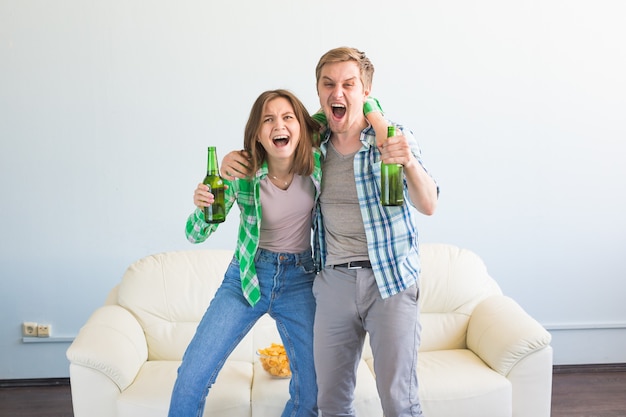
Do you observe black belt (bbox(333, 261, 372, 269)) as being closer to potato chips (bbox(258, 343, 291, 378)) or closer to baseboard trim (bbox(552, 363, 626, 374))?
potato chips (bbox(258, 343, 291, 378))

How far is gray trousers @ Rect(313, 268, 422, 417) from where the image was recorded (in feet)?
6.82

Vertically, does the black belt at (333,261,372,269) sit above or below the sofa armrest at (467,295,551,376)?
above

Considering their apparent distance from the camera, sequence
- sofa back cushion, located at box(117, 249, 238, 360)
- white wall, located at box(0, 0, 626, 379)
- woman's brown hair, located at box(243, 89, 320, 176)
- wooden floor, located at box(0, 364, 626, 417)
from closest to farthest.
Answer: woman's brown hair, located at box(243, 89, 320, 176)
sofa back cushion, located at box(117, 249, 238, 360)
wooden floor, located at box(0, 364, 626, 417)
white wall, located at box(0, 0, 626, 379)

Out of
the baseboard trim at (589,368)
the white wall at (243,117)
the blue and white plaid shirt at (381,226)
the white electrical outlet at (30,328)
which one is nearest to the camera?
the blue and white plaid shirt at (381,226)

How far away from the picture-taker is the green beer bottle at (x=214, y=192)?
7.38 feet

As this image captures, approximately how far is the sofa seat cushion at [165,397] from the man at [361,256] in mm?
591

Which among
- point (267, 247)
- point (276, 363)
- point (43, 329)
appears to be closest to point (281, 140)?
point (267, 247)

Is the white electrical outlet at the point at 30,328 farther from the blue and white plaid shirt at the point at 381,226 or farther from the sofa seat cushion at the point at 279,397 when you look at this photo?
the blue and white plaid shirt at the point at 381,226

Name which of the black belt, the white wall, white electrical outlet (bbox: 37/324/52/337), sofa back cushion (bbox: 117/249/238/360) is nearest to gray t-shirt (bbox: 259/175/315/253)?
the black belt

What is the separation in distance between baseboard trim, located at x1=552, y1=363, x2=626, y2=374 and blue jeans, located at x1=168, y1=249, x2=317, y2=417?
79.9 inches

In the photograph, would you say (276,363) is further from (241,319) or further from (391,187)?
(391,187)

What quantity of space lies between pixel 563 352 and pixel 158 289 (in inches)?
86.5

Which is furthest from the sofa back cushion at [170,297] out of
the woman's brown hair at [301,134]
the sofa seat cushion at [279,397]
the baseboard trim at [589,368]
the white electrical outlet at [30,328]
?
the baseboard trim at [589,368]

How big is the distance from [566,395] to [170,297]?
1.99 meters
